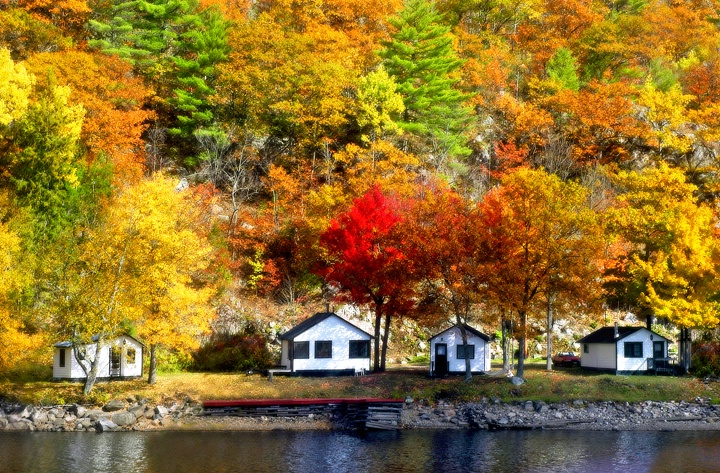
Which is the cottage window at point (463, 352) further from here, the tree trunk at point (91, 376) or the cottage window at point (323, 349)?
the tree trunk at point (91, 376)

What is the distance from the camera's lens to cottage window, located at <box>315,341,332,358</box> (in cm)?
4900

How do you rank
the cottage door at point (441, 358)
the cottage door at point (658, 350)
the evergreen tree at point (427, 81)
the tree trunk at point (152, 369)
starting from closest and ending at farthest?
the tree trunk at point (152, 369)
the cottage door at point (441, 358)
the cottage door at point (658, 350)
the evergreen tree at point (427, 81)

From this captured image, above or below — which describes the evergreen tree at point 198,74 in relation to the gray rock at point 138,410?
above

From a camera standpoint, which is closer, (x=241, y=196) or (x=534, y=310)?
(x=534, y=310)

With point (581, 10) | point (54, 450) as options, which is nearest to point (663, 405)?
point (54, 450)

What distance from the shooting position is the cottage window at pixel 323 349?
49.0 m

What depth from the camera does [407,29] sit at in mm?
69375

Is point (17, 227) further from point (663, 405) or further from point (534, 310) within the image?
point (663, 405)

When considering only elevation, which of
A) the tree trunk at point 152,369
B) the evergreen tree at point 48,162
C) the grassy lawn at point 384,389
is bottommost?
the grassy lawn at point 384,389

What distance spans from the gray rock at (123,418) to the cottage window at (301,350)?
1134 centimetres

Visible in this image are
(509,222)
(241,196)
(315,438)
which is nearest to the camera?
(315,438)

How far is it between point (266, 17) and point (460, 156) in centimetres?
2319

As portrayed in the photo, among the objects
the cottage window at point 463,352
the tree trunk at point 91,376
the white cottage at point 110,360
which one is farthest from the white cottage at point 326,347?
the tree trunk at point 91,376

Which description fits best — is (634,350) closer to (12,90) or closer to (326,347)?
(326,347)
